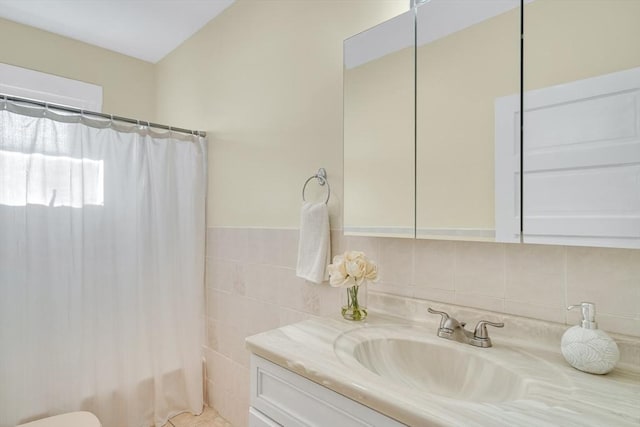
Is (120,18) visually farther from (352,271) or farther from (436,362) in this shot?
(436,362)

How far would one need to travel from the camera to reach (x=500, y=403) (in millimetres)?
710

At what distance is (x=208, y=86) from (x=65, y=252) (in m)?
1.28

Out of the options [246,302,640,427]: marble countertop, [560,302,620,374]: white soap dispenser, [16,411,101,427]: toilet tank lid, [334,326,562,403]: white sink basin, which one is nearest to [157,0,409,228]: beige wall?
[334,326,562,403]: white sink basin

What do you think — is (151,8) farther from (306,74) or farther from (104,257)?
(104,257)

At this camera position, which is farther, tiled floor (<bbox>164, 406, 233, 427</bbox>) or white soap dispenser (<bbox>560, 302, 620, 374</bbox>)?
tiled floor (<bbox>164, 406, 233, 427</bbox>)

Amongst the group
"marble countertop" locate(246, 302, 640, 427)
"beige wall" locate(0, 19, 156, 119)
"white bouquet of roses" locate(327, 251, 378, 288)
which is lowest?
"marble countertop" locate(246, 302, 640, 427)

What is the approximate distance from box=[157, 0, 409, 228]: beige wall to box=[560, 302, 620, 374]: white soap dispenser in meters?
0.85

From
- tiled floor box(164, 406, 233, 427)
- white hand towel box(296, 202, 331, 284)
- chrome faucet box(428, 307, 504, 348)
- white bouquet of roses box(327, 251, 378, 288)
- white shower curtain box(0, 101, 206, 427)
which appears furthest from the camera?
tiled floor box(164, 406, 233, 427)

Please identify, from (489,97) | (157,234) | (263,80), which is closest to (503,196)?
(489,97)

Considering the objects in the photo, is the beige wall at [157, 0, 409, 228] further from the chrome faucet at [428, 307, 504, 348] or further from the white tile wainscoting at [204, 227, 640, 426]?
the chrome faucet at [428, 307, 504, 348]

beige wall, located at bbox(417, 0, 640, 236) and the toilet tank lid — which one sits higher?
beige wall, located at bbox(417, 0, 640, 236)

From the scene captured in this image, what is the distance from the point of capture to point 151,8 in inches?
80.1

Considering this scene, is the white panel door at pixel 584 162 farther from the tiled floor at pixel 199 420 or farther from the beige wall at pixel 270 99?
the tiled floor at pixel 199 420

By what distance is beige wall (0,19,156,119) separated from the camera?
217 centimetres
